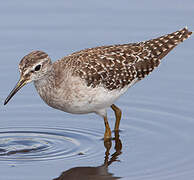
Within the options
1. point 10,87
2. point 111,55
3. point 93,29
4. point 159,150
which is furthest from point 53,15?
point 159,150

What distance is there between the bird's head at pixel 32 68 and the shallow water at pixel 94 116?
5.22 feet

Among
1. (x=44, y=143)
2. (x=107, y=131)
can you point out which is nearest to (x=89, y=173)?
(x=44, y=143)

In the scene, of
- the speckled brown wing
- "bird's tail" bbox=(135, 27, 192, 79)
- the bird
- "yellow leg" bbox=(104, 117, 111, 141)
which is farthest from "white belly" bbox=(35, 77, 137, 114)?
"bird's tail" bbox=(135, 27, 192, 79)

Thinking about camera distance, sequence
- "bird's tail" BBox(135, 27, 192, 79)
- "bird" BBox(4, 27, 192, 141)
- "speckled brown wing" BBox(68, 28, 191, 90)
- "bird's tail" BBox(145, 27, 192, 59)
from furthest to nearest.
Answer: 1. "bird's tail" BBox(145, 27, 192, 59)
2. "bird's tail" BBox(135, 27, 192, 79)
3. "speckled brown wing" BBox(68, 28, 191, 90)
4. "bird" BBox(4, 27, 192, 141)

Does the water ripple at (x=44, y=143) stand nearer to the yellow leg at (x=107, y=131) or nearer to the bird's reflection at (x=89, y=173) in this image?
the yellow leg at (x=107, y=131)

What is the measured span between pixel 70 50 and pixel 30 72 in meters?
→ 4.94

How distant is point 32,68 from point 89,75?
1.36m

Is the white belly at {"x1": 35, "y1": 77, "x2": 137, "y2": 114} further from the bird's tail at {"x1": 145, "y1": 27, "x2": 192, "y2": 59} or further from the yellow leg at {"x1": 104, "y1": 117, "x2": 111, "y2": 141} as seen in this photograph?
the bird's tail at {"x1": 145, "y1": 27, "x2": 192, "y2": 59}

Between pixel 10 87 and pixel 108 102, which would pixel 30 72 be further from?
pixel 10 87

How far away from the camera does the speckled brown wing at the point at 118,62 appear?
1532 cm

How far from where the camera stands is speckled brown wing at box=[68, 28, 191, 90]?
15320 millimetres

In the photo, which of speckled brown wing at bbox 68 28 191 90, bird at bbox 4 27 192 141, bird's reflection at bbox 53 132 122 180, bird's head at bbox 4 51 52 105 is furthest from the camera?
speckled brown wing at bbox 68 28 191 90

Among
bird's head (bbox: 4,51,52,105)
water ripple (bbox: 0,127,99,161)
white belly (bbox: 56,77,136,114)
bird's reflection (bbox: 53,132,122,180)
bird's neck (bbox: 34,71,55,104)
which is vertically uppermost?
bird's head (bbox: 4,51,52,105)

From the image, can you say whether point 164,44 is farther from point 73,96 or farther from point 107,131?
point 73,96
